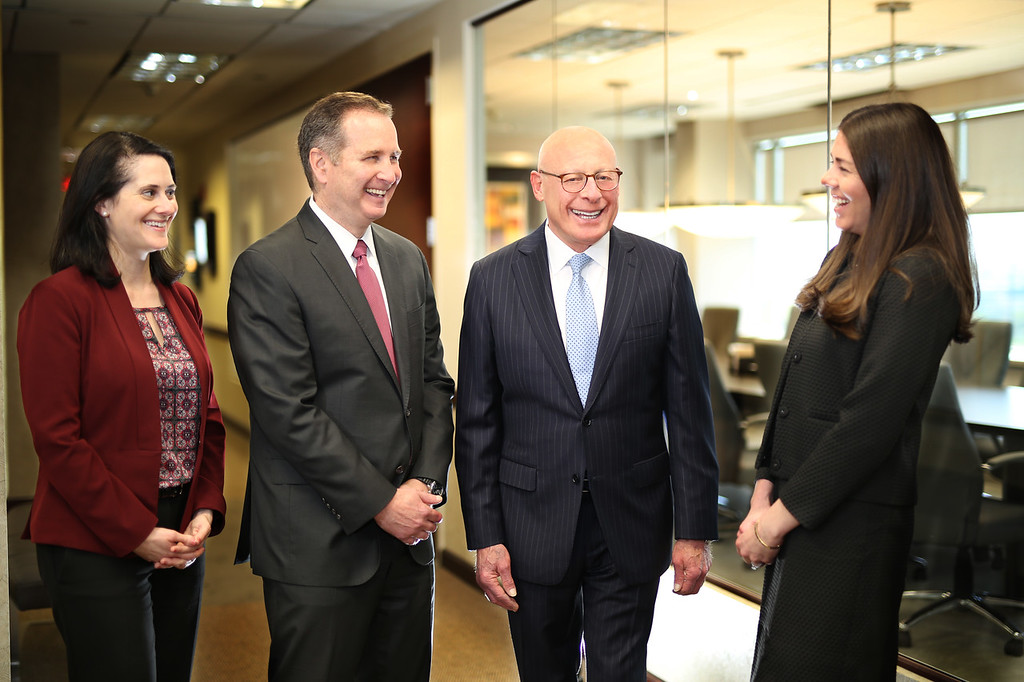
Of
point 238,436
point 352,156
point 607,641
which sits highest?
point 352,156

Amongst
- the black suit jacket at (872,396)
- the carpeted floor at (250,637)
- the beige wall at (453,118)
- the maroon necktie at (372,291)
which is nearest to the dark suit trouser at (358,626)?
the maroon necktie at (372,291)

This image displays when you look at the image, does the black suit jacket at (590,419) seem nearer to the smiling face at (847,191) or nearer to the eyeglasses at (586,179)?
the eyeglasses at (586,179)

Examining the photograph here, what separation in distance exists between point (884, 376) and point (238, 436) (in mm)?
8293

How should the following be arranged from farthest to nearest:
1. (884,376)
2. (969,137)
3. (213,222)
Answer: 1. (213,222)
2. (969,137)
3. (884,376)

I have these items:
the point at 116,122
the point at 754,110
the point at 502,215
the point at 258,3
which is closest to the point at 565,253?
the point at 754,110

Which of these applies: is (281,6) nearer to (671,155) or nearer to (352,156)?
(671,155)

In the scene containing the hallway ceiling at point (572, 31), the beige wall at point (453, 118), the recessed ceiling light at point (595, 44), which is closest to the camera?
the hallway ceiling at point (572, 31)

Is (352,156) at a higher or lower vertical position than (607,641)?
higher

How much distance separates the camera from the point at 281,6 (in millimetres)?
5121

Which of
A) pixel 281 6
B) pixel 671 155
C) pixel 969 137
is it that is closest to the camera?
pixel 969 137

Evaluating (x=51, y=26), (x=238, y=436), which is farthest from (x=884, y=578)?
(x=238, y=436)

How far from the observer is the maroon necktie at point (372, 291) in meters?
2.20

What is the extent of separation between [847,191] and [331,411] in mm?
1192

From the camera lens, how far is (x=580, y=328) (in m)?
2.20
